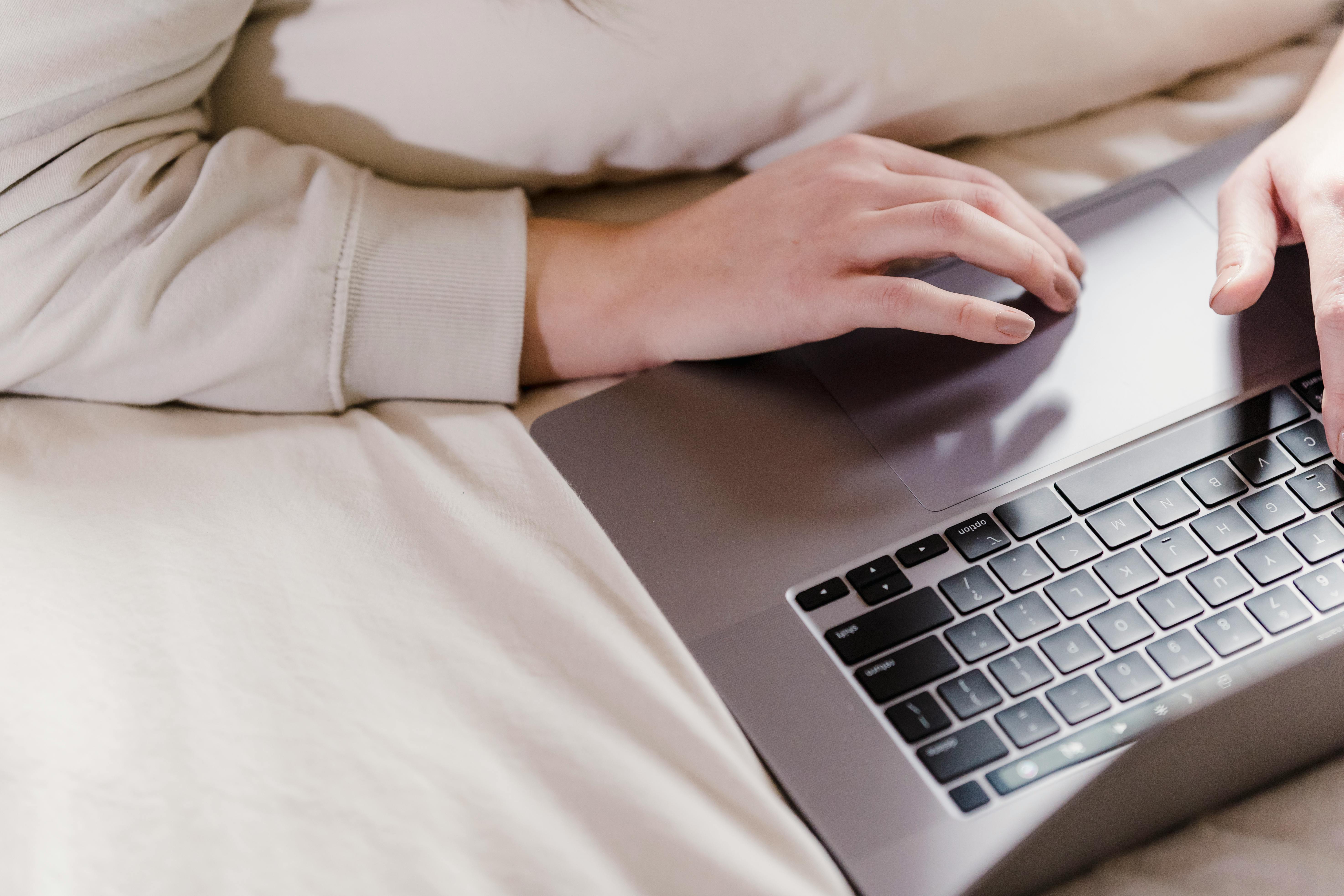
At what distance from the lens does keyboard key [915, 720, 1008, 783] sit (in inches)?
15.9

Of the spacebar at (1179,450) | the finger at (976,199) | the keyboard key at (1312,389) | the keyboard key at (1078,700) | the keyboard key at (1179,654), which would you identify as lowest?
the keyboard key at (1078,700)

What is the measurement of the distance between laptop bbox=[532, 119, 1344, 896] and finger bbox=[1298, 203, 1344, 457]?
21 millimetres

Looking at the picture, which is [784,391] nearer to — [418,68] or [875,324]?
[875,324]

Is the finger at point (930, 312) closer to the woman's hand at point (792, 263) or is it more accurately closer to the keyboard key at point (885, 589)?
the woman's hand at point (792, 263)

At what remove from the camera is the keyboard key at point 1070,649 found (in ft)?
1.40

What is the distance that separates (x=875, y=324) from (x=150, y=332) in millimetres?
390

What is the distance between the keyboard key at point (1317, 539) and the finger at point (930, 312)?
0.15 m

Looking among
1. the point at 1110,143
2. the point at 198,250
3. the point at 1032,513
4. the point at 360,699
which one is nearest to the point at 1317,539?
the point at 1032,513

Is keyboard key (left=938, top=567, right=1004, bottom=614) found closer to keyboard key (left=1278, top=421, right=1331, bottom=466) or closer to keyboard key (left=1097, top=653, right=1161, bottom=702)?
keyboard key (left=1097, top=653, right=1161, bottom=702)

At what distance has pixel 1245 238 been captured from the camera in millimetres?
514

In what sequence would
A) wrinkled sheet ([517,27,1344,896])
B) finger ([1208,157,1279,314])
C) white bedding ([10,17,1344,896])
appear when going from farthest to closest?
1. wrinkled sheet ([517,27,1344,896])
2. finger ([1208,157,1279,314])
3. white bedding ([10,17,1344,896])

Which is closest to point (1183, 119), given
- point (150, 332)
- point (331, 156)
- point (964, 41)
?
point (964, 41)

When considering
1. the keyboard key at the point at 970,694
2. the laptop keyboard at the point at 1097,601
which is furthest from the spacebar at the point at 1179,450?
the keyboard key at the point at 970,694

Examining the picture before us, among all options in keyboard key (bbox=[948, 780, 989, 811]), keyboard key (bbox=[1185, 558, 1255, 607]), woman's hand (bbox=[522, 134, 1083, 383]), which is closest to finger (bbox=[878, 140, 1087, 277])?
woman's hand (bbox=[522, 134, 1083, 383])
